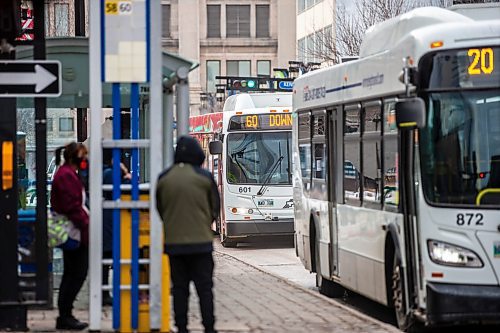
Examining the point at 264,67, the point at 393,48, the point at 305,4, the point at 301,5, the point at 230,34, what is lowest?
the point at 393,48

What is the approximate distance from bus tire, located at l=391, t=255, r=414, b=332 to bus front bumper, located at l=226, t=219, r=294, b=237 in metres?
14.3

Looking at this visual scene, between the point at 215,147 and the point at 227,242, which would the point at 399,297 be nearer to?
the point at 215,147

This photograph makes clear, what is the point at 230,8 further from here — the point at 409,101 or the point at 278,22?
the point at 409,101

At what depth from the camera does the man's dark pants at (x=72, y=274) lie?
12.1m

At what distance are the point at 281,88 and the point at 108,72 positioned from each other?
30343 millimetres

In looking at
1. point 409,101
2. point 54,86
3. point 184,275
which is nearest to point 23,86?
point 54,86

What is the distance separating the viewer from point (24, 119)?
1420 inches

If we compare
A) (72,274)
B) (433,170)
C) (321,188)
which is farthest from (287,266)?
(433,170)

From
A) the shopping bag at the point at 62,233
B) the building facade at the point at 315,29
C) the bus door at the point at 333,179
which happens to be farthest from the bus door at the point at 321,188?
the building facade at the point at 315,29

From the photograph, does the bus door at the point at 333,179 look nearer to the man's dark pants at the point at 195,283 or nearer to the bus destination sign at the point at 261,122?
the man's dark pants at the point at 195,283

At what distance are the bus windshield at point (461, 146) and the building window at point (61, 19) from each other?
101ft

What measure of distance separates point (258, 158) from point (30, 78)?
53.4ft

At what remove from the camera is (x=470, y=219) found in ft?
38.8

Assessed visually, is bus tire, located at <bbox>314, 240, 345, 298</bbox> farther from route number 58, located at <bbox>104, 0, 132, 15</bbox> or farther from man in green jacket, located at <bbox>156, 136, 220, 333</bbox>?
route number 58, located at <bbox>104, 0, 132, 15</bbox>
